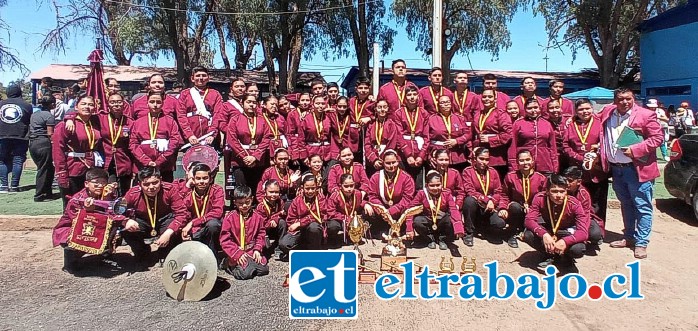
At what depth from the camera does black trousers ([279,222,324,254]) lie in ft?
17.9

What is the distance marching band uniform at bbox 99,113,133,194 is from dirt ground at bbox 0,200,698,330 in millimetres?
1081

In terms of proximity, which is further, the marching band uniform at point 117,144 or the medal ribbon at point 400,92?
the medal ribbon at point 400,92

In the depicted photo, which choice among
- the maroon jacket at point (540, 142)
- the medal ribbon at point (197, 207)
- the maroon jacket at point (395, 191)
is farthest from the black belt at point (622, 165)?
the medal ribbon at point (197, 207)

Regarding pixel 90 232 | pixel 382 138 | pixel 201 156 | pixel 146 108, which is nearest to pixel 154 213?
pixel 90 232

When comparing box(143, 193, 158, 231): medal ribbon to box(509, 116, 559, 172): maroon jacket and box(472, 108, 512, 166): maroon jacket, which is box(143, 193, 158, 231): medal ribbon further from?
box(509, 116, 559, 172): maroon jacket

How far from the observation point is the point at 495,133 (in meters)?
6.39

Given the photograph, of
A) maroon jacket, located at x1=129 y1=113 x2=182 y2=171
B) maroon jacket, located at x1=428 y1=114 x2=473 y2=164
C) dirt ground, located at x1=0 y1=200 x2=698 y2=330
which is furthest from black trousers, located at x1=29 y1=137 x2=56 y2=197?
maroon jacket, located at x1=428 y1=114 x2=473 y2=164

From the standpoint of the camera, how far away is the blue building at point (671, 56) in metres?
22.8

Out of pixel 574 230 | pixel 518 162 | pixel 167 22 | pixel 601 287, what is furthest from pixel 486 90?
pixel 167 22

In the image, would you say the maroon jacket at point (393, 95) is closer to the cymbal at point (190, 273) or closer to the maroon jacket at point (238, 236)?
the maroon jacket at point (238, 236)

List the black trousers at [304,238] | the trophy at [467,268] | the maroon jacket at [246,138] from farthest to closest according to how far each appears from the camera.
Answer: the maroon jacket at [246,138]
the black trousers at [304,238]
the trophy at [467,268]

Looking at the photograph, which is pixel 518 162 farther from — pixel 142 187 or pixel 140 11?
pixel 140 11

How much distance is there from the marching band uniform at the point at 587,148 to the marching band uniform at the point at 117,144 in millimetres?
A: 5443

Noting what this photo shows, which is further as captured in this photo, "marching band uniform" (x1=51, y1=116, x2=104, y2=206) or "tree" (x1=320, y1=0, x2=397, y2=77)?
"tree" (x1=320, y1=0, x2=397, y2=77)
